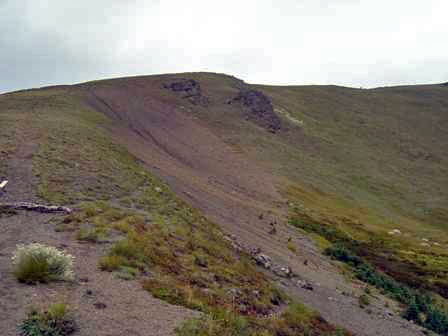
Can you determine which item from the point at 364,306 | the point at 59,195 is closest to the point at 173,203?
the point at 59,195

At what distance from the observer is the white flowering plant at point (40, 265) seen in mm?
11679

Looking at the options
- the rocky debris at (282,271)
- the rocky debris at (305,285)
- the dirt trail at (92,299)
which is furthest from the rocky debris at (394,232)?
the dirt trail at (92,299)

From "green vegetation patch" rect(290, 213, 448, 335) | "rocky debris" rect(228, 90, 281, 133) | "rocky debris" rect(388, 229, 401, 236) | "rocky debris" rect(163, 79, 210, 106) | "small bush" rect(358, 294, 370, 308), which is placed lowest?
"rocky debris" rect(388, 229, 401, 236)

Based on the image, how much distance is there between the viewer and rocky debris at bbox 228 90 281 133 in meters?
96.0

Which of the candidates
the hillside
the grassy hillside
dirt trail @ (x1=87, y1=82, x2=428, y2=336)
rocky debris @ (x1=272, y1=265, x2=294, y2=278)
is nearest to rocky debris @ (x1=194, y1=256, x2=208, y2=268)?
the grassy hillside

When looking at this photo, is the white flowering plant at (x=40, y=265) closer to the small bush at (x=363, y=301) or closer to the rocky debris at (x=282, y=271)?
the rocky debris at (x=282, y=271)

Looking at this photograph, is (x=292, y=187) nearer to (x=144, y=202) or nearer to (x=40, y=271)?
(x=144, y=202)

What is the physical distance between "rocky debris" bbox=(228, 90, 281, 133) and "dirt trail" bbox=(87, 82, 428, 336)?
1770cm

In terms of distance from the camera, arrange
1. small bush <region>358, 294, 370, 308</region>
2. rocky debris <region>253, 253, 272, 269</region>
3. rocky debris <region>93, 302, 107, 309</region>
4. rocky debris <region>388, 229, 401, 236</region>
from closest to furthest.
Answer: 1. rocky debris <region>93, 302, 107, 309</region>
2. small bush <region>358, 294, 370, 308</region>
3. rocky debris <region>253, 253, 272, 269</region>
4. rocky debris <region>388, 229, 401, 236</region>

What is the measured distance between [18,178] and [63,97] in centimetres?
4735

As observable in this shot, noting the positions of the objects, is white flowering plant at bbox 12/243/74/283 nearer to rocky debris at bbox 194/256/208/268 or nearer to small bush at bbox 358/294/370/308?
rocky debris at bbox 194/256/208/268

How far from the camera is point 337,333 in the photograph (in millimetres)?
17375

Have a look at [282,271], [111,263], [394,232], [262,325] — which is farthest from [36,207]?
[394,232]

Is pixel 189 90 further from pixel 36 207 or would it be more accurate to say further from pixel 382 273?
pixel 36 207
